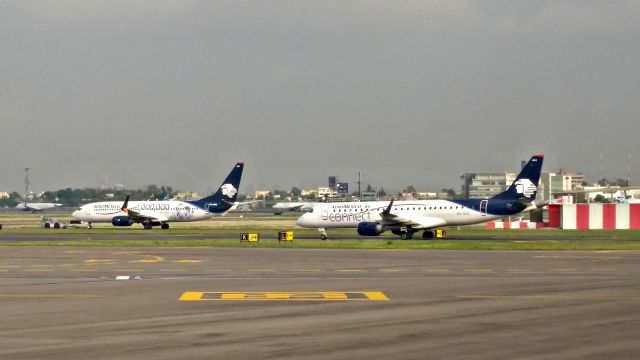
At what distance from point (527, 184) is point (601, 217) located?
25866 millimetres

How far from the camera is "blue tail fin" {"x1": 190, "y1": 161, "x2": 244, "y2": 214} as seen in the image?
419 feet

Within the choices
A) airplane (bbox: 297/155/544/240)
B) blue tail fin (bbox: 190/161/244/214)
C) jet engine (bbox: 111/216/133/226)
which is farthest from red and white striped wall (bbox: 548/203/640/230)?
jet engine (bbox: 111/216/133/226)

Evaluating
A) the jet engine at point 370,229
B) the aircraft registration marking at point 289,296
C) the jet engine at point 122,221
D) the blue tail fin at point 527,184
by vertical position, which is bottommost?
the jet engine at point 122,221

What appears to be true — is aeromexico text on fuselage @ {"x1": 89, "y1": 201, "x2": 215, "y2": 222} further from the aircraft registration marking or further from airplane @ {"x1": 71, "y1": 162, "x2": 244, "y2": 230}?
the aircraft registration marking

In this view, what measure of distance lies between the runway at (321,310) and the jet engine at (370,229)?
41627 mm

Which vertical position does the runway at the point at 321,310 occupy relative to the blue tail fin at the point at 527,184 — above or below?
below

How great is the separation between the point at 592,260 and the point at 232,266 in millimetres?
18782

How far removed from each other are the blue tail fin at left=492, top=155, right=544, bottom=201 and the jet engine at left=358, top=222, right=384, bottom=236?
39.2 feet

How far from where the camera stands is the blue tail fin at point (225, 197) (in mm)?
127812

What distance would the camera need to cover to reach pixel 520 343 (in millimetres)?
19172

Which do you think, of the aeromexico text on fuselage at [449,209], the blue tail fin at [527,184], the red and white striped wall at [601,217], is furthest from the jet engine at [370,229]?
the red and white striped wall at [601,217]

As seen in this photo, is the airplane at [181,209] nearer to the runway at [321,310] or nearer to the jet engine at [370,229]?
the jet engine at [370,229]

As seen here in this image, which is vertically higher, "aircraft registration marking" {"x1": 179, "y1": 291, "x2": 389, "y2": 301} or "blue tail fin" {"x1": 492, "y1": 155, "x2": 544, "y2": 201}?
"blue tail fin" {"x1": 492, "y1": 155, "x2": 544, "y2": 201}

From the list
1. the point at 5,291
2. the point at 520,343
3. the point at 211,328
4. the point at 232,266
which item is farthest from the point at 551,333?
the point at 232,266
